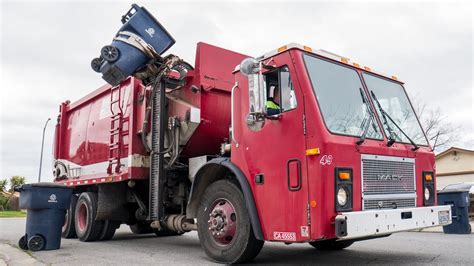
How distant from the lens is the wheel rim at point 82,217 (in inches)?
360

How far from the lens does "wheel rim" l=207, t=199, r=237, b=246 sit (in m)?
5.66

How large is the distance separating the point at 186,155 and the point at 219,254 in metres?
2.03

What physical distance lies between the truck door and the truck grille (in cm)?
74

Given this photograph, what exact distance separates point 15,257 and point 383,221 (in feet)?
18.2

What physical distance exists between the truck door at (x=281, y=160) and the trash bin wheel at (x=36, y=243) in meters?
4.38

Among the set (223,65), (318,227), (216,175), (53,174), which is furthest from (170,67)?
(53,174)

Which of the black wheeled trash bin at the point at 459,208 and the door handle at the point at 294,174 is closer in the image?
the door handle at the point at 294,174

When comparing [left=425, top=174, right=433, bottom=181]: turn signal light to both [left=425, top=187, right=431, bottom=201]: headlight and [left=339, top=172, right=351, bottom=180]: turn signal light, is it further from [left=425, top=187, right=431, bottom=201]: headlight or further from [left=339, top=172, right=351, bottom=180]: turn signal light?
[left=339, top=172, right=351, bottom=180]: turn signal light

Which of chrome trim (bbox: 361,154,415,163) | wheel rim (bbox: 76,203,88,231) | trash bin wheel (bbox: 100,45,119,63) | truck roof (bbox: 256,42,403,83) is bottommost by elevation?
wheel rim (bbox: 76,203,88,231)

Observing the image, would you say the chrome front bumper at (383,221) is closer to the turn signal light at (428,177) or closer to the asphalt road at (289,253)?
the turn signal light at (428,177)

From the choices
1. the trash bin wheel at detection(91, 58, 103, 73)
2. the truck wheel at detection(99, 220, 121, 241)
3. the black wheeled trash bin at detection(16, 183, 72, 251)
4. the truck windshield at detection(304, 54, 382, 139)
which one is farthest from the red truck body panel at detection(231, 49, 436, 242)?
the truck wheel at detection(99, 220, 121, 241)

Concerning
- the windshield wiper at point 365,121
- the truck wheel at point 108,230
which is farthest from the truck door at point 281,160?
the truck wheel at point 108,230

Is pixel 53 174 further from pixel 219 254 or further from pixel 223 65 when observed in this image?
pixel 219 254

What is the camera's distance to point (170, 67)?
23.4 feet
